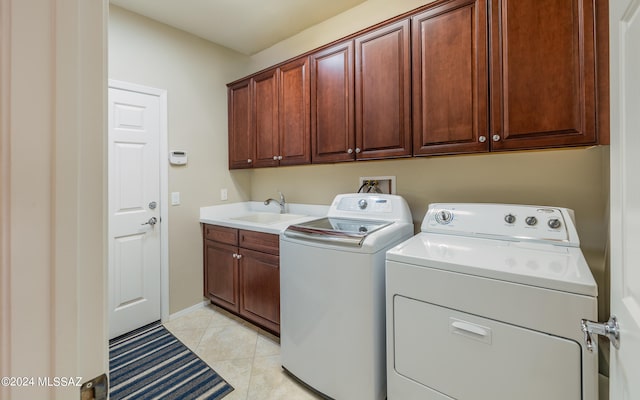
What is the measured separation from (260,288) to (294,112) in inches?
57.9

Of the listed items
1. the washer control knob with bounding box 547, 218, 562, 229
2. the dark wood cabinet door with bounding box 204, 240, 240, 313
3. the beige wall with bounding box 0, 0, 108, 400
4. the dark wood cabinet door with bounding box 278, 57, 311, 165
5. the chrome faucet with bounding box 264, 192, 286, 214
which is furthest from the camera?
the chrome faucet with bounding box 264, 192, 286, 214

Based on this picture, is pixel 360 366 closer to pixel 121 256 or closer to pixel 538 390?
pixel 538 390

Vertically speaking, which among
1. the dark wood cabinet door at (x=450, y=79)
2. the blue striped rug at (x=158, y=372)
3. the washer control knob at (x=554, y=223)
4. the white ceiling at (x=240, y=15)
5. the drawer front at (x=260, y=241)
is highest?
the white ceiling at (x=240, y=15)

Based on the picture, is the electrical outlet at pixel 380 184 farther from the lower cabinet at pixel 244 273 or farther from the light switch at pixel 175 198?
the light switch at pixel 175 198

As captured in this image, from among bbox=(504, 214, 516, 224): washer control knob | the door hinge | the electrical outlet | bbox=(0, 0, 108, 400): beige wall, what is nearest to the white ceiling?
the electrical outlet

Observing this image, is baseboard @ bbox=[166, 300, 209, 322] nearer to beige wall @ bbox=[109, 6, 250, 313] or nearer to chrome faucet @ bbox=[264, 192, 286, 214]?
beige wall @ bbox=[109, 6, 250, 313]

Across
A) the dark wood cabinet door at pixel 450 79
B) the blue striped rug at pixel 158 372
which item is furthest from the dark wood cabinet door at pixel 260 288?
the dark wood cabinet door at pixel 450 79

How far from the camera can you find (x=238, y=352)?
2070 millimetres

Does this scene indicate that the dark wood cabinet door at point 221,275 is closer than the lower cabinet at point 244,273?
No

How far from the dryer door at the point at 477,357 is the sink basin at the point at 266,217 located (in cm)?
161

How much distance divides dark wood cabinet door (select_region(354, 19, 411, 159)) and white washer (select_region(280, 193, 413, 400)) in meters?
0.52

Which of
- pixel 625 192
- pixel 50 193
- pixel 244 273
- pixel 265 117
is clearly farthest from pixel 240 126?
pixel 625 192

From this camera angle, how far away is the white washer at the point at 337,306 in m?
1.43

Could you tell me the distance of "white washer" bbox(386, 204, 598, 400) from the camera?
974 millimetres
